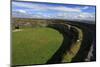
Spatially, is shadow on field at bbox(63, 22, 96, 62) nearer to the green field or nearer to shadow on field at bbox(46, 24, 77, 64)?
shadow on field at bbox(46, 24, 77, 64)

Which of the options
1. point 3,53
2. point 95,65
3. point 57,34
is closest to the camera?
point 3,53

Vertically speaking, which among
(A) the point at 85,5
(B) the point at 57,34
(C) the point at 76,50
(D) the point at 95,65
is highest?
(A) the point at 85,5

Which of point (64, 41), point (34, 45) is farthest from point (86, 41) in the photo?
point (34, 45)

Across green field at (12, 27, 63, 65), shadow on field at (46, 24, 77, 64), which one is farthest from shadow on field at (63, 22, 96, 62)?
green field at (12, 27, 63, 65)

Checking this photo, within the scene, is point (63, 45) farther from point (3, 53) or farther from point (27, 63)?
point (3, 53)

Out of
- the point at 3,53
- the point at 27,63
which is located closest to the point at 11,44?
the point at 3,53

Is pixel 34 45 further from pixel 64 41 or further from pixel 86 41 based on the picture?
pixel 86 41

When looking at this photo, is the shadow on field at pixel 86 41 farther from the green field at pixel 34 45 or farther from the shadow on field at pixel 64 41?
the green field at pixel 34 45

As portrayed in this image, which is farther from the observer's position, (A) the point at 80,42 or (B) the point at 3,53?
(A) the point at 80,42
